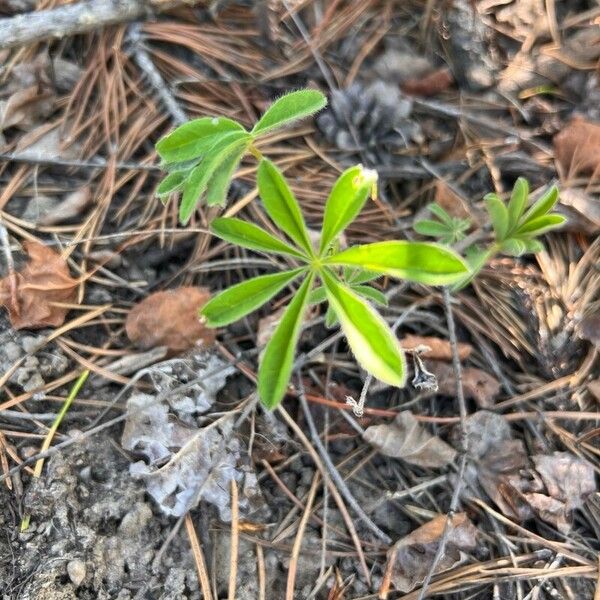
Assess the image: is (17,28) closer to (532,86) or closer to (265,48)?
(265,48)

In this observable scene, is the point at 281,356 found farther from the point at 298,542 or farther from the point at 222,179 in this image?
the point at 298,542

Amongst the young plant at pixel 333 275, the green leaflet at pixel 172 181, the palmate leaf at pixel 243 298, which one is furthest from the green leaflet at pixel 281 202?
the green leaflet at pixel 172 181

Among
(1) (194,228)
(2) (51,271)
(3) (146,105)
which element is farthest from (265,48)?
(2) (51,271)

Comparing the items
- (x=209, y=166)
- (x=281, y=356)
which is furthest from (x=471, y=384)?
(x=209, y=166)

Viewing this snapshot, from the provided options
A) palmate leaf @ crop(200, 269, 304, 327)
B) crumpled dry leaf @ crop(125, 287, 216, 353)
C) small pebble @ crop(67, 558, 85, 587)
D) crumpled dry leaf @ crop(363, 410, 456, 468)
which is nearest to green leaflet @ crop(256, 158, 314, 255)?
palmate leaf @ crop(200, 269, 304, 327)

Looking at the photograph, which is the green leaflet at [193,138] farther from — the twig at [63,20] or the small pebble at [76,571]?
the small pebble at [76,571]

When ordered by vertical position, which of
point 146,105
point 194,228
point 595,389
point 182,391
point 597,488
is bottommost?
point 597,488

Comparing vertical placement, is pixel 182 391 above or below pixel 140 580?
above

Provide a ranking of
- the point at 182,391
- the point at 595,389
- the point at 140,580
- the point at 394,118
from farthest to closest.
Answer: the point at 394,118 → the point at 595,389 → the point at 182,391 → the point at 140,580
